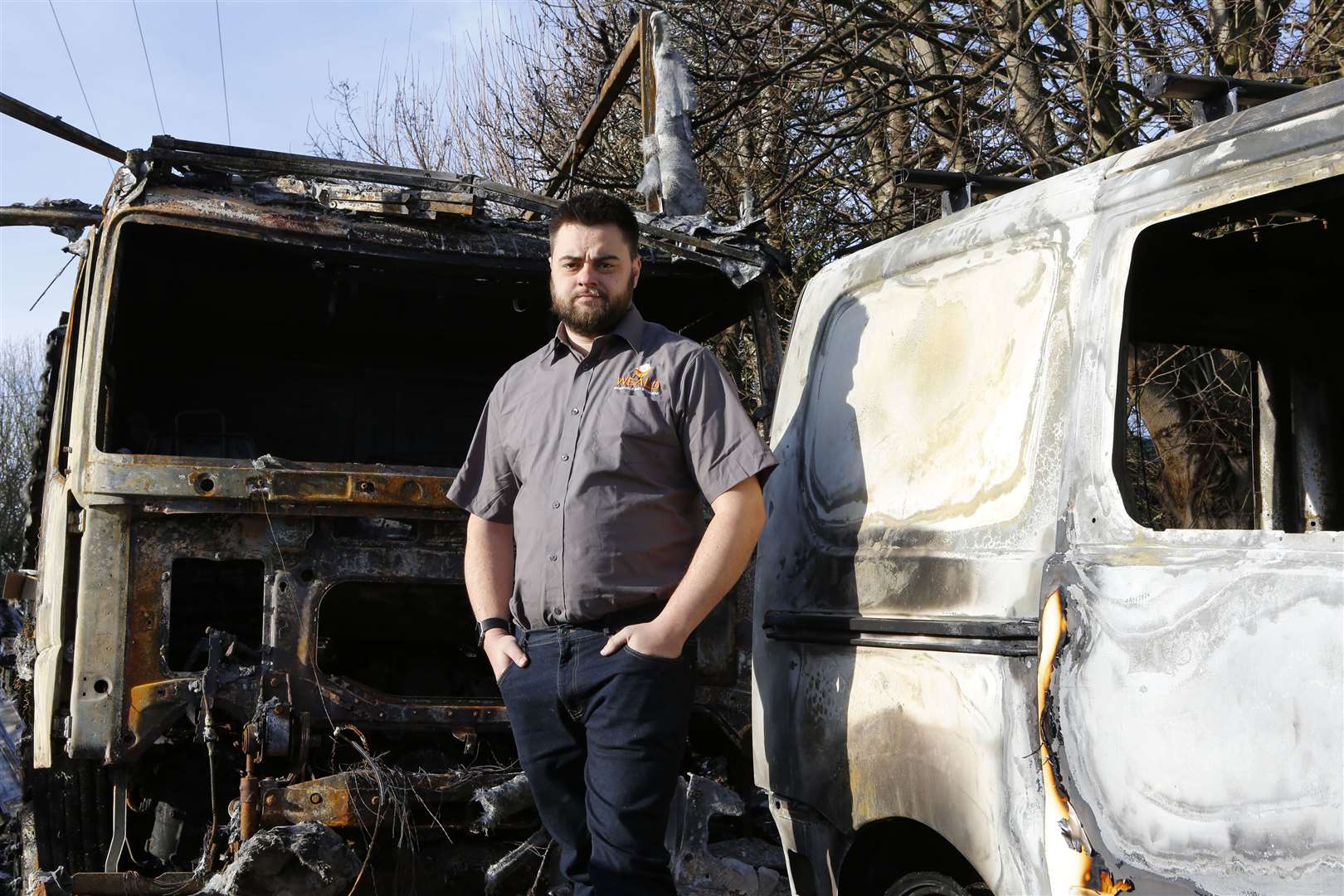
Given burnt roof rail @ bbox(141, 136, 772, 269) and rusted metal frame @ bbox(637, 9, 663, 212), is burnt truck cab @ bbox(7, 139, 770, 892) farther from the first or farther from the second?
rusted metal frame @ bbox(637, 9, 663, 212)

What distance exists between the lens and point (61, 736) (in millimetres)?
3811

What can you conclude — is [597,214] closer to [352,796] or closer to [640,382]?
[640,382]

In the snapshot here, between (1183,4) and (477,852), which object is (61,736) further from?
(1183,4)

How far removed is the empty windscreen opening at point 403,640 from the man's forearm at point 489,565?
4.85 ft

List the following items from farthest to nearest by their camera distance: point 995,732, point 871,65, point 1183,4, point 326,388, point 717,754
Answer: point 871,65 < point 1183,4 < point 326,388 < point 717,754 < point 995,732

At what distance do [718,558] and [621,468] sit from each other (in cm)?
31

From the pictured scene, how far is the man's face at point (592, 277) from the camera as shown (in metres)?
2.95

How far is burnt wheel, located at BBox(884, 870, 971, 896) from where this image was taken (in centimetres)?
253

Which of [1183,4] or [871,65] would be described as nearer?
[1183,4]

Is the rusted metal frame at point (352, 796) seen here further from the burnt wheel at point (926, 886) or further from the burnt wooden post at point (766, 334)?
the burnt wooden post at point (766, 334)

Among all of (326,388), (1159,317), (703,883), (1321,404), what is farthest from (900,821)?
(326,388)

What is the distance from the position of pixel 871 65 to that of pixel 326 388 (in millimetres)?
3843

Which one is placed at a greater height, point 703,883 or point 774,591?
point 774,591

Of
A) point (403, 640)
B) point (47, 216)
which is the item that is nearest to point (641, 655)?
point (403, 640)
